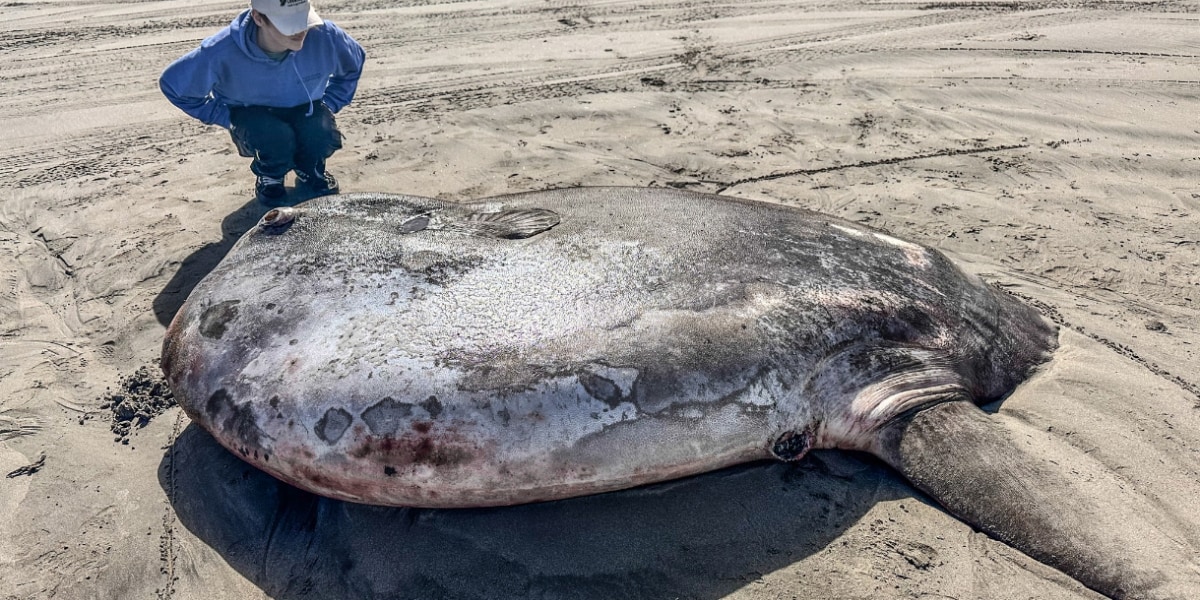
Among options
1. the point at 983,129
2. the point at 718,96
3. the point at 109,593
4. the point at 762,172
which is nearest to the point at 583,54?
the point at 718,96

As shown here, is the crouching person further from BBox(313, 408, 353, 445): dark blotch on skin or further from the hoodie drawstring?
BBox(313, 408, 353, 445): dark blotch on skin

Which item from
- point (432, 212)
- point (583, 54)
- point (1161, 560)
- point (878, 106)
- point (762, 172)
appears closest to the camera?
point (1161, 560)

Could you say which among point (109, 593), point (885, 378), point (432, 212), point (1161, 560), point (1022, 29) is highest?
point (1022, 29)

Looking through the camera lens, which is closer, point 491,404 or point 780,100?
point 491,404

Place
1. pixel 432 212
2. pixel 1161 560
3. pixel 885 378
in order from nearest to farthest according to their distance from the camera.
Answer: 1. pixel 1161 560
2. pixel 885 378
3. pixel 432 212

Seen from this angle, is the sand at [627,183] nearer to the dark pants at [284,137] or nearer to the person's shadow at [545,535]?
the person's shadow at [545,535]

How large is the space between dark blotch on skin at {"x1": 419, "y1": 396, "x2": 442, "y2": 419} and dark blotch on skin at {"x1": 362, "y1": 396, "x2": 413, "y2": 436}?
0.05m

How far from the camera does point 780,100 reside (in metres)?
6.35

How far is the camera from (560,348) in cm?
266

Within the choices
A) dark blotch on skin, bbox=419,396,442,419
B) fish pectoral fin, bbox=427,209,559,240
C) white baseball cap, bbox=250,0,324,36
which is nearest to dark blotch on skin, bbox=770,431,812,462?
dark blotch on skin, bbox=419,396,442,419

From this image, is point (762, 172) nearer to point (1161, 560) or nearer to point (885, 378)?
point (885, 378)

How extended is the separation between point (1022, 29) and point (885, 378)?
6.39m

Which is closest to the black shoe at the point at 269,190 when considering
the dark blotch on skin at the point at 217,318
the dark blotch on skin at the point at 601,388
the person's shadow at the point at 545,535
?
the dark blotch on skin at the point at 217,318

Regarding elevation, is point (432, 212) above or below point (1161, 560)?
above
